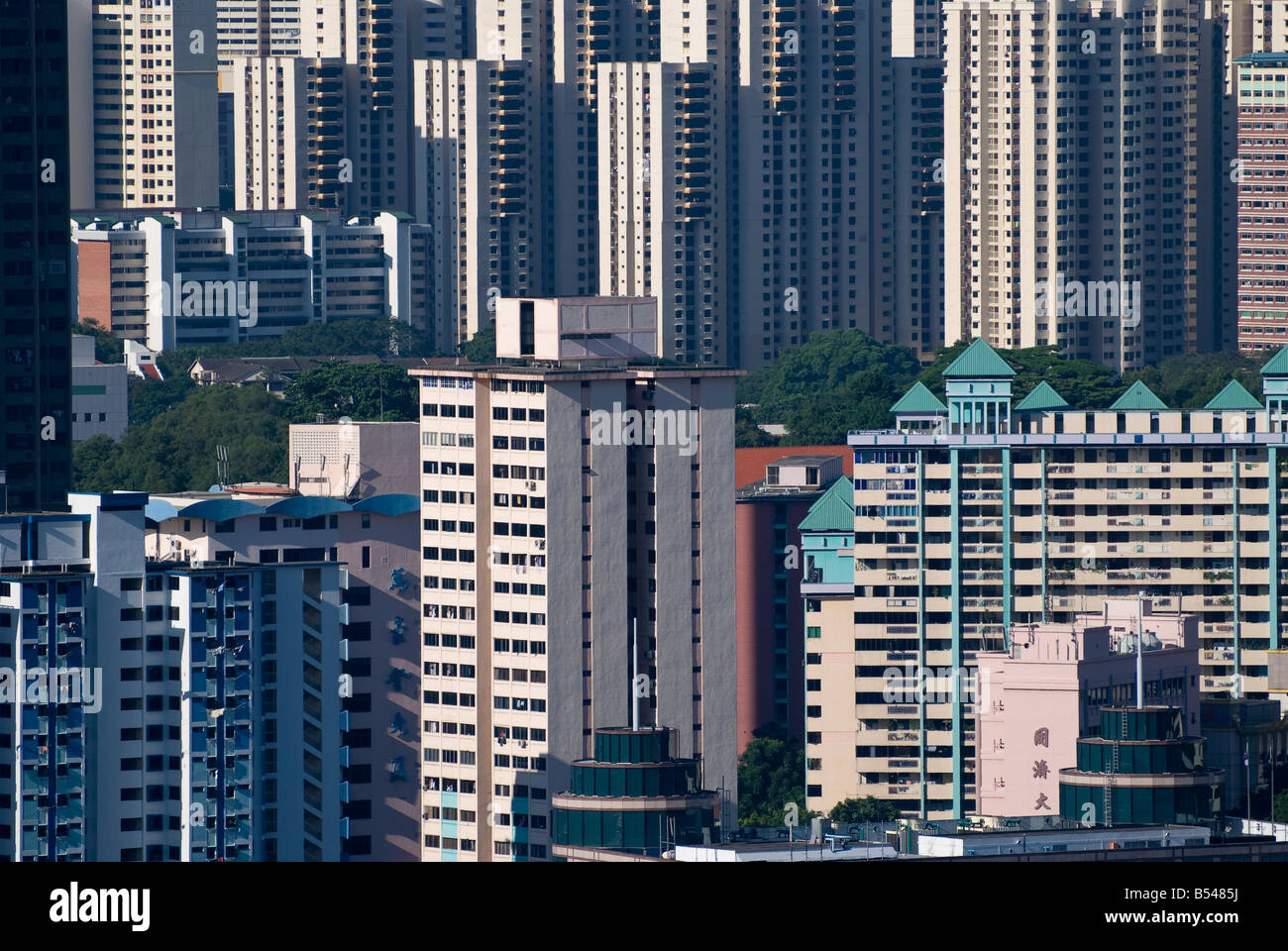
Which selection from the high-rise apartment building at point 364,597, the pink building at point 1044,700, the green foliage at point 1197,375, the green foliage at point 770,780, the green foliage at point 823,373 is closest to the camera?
the pink building at point 1044,700

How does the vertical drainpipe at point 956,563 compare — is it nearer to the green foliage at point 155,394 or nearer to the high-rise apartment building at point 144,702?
the high-rise apartment building at point 144,702

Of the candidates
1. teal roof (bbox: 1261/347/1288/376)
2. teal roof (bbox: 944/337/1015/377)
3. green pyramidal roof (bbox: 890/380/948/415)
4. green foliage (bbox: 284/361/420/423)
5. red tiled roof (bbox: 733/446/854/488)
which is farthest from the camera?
green foliage (bbox: 284/361/420/423)

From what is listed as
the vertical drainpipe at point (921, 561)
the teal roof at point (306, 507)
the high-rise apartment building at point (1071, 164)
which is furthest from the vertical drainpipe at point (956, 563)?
the high-rise apartment building at point (1071, 164)

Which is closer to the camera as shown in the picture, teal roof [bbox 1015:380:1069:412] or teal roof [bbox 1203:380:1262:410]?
teal roof [bbox 1015:380:1069:412]

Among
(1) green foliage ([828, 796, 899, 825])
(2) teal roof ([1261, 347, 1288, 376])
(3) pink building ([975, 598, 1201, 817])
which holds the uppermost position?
(2) teal roof ([1261, 347, 1288, 376])

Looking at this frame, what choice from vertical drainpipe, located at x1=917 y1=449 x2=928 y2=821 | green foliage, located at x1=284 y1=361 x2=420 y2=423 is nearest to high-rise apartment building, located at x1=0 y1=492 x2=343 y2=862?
vertical drainpipe, located at x1=917 y1=449 x2=928 y2=821

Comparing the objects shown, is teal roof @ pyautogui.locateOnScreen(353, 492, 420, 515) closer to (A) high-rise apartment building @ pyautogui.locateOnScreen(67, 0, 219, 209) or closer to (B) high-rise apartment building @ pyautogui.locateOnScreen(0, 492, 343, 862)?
(B) high-rise apartment building @ pyautogui.locateOnScreen(0, 492, 343, 862)
